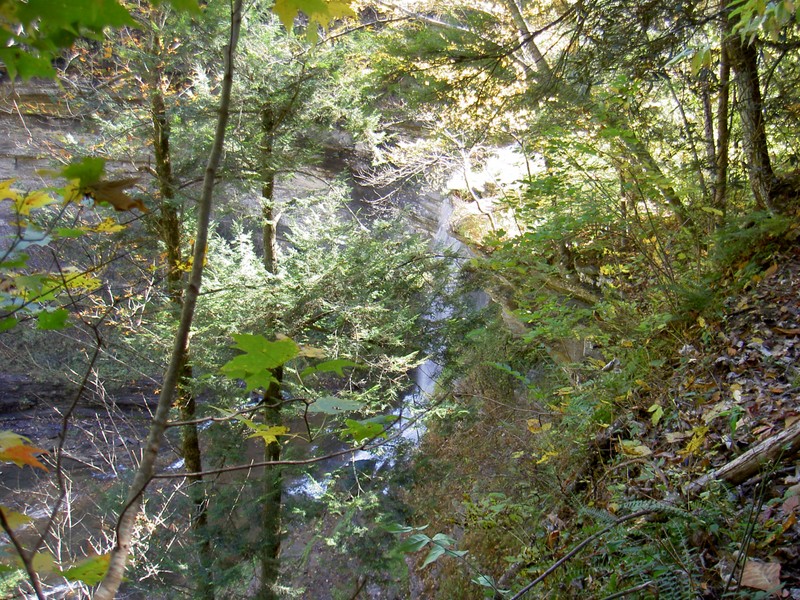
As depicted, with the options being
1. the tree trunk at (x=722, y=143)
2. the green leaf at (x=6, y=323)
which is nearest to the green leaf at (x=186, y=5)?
the green leaf at (x=6, y=323)

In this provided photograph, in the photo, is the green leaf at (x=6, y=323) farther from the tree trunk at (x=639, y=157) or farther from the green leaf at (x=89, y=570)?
the tree trunk at (x=639, y=157)

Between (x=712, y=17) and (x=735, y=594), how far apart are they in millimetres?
3088

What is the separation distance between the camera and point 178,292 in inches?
213

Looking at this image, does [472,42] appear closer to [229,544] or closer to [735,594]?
[735,594]

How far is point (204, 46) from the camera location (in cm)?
492

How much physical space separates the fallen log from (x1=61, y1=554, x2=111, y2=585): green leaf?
2.10 meters

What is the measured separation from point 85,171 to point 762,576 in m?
2.03

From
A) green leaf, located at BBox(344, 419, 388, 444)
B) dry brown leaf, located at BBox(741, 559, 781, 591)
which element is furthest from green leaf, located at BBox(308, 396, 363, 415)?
dry brown leaf, located at BBox(741, 559, 781, 591)

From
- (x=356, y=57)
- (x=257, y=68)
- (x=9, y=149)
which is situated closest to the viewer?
(x=257, y=68)

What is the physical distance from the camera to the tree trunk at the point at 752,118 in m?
3.27

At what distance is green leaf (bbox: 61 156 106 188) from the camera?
2.77 feet

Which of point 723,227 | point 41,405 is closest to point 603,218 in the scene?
point 723,227

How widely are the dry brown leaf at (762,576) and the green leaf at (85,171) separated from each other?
6.54 ft

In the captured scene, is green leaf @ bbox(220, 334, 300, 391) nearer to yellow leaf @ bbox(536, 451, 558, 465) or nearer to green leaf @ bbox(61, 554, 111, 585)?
green leaf @ bbox(61, 554, 111, 585)
